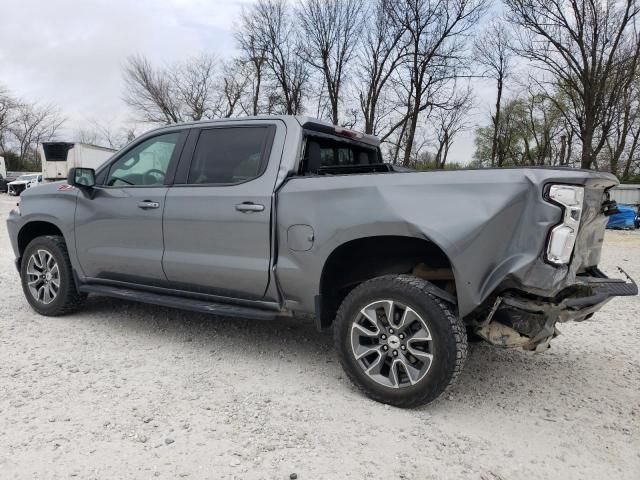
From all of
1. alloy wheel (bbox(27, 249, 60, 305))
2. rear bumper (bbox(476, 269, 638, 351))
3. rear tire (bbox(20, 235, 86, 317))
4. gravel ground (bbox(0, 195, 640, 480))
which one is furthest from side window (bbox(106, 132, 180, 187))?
rear bumper (bbox(476, 269, 638, 351))

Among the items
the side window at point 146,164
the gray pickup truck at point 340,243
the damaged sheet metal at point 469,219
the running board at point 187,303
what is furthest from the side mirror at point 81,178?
the damaged sheet metal at point 469,219

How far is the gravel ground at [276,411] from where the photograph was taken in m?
2.47

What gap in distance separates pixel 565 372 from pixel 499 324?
4.33ft

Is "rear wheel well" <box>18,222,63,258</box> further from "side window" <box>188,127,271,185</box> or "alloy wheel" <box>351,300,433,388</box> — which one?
"alloy wheel" <box>351,300,433,388</box>

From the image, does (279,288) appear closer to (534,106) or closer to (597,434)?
(597,434)

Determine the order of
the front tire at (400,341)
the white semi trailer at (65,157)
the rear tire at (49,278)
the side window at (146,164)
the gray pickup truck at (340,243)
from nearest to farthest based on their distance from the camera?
1. the gray pickup truck at (340,243)
2. the front tire at (400,341)
3. the side window at (146,164)
4. the rear tire at (49,278)
5. the white semi trailer at (65,157)


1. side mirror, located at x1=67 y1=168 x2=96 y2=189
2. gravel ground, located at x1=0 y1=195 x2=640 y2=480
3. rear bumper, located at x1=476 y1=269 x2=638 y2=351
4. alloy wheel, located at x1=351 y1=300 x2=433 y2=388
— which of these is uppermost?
side mirror, located at x1=67 y1=168 x2=96 y2=189

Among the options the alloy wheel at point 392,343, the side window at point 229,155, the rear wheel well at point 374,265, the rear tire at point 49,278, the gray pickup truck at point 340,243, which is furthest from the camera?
the rear tire at point 49,278

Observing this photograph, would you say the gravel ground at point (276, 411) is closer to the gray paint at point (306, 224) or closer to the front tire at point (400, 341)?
the front tire at point (400, 341)

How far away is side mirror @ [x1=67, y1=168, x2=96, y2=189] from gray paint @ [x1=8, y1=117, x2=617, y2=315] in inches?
6.0

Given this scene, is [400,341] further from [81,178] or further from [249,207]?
[81,178]

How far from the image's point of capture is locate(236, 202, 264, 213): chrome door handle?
3.49 metres

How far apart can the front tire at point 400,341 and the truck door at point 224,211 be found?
31.2 inches

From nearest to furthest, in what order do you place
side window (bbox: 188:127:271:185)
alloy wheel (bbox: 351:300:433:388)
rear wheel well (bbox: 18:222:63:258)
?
alloy wheel (bbox: 351:300:433:388), side window (bbox: 188:127:271:185), rear wheel well (bbox: 18:222:63:258)
